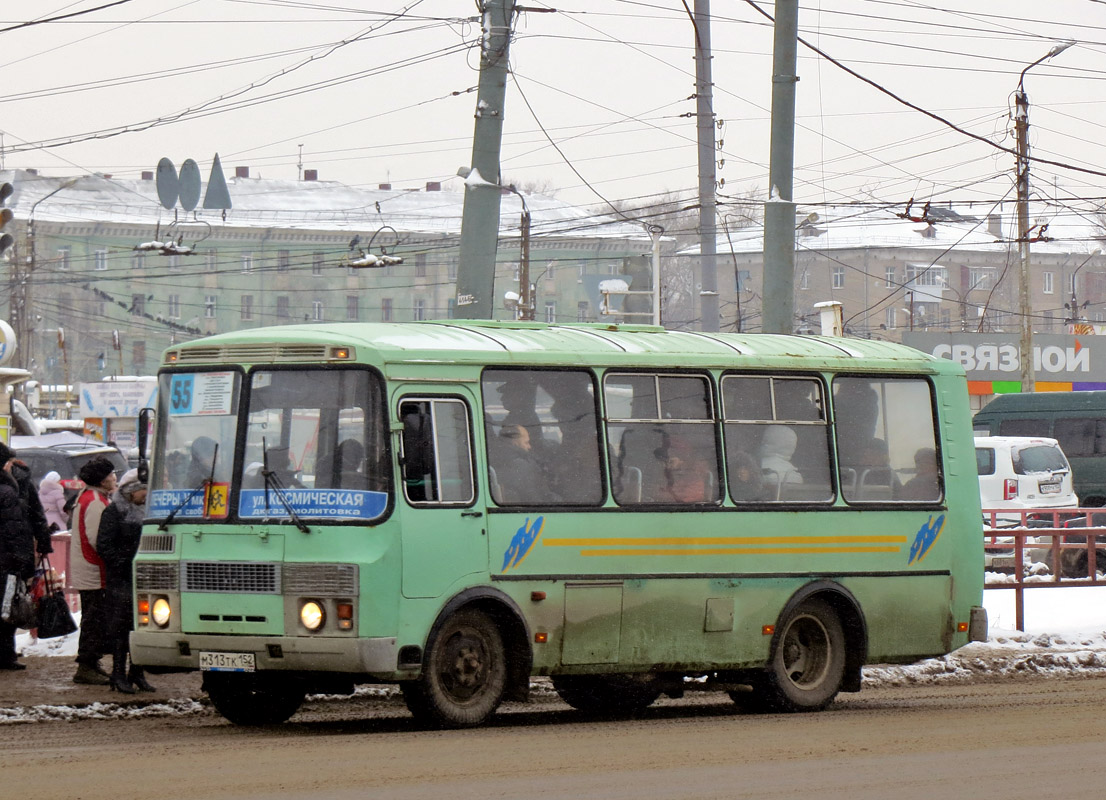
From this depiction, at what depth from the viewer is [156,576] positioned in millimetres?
10672

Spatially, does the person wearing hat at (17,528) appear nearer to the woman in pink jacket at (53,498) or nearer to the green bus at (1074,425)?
the woman in pink jacket at (53,498)

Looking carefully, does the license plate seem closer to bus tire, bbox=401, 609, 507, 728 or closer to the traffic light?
bus tire, bbox=401, 609, 507, 728

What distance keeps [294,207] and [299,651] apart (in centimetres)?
8861

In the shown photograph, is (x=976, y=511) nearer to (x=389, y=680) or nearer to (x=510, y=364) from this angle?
(x=510, y=364)

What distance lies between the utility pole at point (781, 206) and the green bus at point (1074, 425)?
17672mm

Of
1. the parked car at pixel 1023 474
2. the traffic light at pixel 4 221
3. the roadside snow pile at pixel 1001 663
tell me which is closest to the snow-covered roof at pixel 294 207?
the parked car at pixel 1023 474

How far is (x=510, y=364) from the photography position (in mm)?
11023

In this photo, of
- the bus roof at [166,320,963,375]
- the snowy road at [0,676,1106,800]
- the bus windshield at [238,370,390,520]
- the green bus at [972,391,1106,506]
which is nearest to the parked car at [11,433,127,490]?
the green bus at [972,391,1106,506]

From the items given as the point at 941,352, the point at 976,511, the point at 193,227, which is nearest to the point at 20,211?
the point at 193,227

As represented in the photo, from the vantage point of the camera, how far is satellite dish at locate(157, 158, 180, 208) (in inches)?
1687

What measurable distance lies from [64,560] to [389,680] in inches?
297

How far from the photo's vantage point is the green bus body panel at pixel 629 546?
1029 centimetres

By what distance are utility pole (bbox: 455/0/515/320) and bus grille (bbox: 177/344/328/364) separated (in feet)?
10.3

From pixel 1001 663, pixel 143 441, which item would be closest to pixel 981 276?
pixel 1001 663
